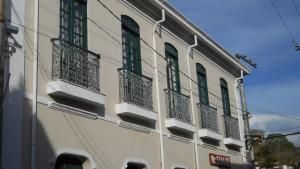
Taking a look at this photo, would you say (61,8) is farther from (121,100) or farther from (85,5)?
(121,100)

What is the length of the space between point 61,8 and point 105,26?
1.60 m

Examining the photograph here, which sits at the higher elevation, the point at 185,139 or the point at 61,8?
the point at 61,8

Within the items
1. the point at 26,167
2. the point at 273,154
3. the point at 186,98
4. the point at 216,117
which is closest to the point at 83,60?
the point at 26,167

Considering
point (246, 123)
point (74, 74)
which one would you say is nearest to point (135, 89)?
point (74, 74)

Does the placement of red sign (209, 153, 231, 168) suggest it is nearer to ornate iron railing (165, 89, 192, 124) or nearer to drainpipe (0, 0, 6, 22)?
ornate iron railing (165, 89, 192, 124)

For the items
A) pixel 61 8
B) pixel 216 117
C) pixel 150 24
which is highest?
pixel 150 24

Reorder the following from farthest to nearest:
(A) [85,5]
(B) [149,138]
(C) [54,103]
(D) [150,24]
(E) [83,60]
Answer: (D) [150,24] < (B) [149,138] < (A) [85,5] < (E) [83,60] < (C) [54,103]

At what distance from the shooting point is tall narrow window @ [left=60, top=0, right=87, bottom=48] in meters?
10.7

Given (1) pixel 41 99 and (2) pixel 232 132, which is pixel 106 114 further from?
(2) pixel 232 132

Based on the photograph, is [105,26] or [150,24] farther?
[150,24]

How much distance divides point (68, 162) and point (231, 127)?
9.59 meters

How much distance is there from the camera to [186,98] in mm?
15031

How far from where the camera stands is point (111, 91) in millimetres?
11641

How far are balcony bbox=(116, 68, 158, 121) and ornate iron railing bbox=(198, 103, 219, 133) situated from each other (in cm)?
347
